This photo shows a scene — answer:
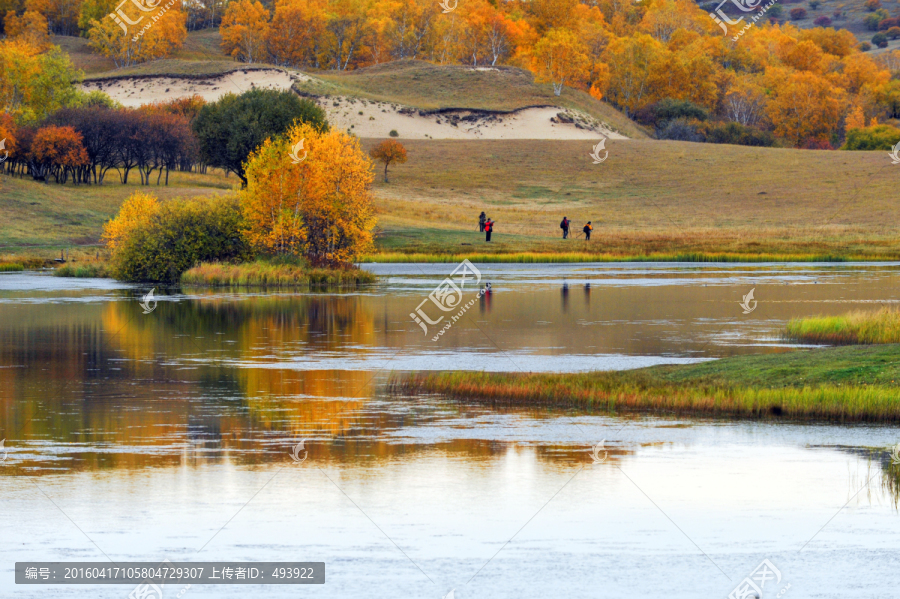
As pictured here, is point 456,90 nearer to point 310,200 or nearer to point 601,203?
point 601,203

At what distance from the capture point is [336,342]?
30.1 metres

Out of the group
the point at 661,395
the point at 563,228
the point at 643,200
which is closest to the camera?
the point at 661,395

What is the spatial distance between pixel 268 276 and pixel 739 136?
11806cm

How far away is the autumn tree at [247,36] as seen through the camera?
628 feet

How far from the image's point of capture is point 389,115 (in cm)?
14788

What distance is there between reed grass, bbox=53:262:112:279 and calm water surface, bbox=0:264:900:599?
2971cm

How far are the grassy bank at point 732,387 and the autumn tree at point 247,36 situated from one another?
17591 centimetres

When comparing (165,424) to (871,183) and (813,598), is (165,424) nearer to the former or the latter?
(813,598)

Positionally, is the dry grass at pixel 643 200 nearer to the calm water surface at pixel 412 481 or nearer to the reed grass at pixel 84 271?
the reed grass at pixel 84 271

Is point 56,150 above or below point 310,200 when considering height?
above

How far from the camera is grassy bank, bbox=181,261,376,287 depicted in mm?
51781

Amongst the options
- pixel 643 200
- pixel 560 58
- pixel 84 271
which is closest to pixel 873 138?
pixel 560 58

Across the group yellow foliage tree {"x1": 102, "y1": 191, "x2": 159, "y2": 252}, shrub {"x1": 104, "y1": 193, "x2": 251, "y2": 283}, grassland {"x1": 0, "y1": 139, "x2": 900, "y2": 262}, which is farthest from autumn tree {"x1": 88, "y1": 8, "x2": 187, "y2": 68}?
shrub {"x1": 104, "y1": 193, "x2": 251, "y2": 283}

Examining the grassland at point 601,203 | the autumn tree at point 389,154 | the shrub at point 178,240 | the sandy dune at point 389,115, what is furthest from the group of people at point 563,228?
the sandy dune at point 389,115
